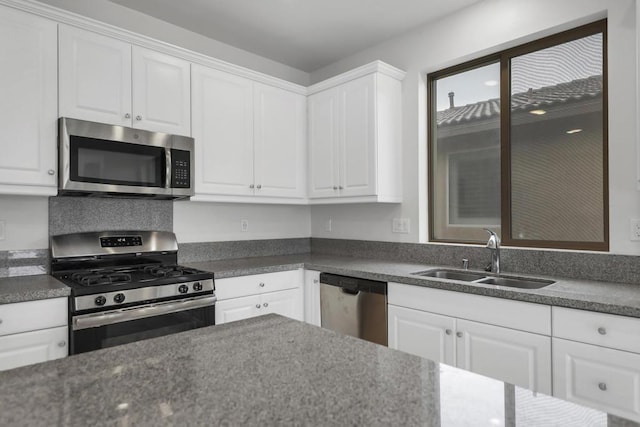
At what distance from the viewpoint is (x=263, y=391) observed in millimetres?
757

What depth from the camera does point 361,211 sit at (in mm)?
3404

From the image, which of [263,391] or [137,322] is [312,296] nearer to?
[137,322]

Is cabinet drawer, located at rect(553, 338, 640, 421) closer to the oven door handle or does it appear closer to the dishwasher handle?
the dishwasher handle

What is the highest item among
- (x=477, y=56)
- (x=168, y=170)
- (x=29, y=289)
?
(x=477, y=56)

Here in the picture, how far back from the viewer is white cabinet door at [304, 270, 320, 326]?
2885 millimetres

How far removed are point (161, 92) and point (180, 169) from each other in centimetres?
51

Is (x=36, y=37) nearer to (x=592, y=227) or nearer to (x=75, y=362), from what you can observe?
(x=75, y=362)

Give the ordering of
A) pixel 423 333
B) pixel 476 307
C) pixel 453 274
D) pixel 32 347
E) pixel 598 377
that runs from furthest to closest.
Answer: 1. pixel 453 274
2. pixel 423 333
3. pixel 476 307
4. pixel 32 347
5. pixel 598 377

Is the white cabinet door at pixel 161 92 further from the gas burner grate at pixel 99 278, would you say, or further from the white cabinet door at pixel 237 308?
the white cabinet door at pixel 237 308

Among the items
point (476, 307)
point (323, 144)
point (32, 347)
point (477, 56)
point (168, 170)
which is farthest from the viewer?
point (323, 144)

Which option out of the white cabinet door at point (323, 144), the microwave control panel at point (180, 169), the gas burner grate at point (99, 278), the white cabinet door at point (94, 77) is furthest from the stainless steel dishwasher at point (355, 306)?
the white cabinet door at point (94, 77)

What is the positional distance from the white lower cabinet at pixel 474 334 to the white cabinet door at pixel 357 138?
892 mm

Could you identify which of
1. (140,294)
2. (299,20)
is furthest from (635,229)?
(140,294)

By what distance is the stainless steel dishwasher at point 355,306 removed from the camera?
246 cm
